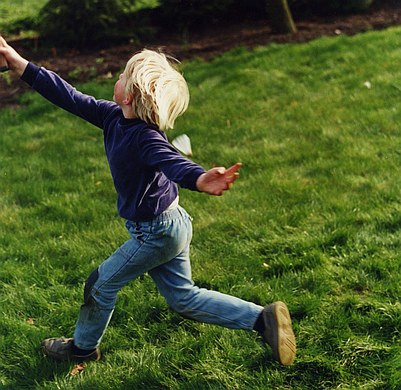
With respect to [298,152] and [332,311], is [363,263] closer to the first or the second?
[332,311]

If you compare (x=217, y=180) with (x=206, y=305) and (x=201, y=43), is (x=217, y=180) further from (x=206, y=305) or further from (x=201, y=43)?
(x=201, y=43)

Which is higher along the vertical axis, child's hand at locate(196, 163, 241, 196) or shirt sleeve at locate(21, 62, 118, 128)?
shirt sleeve at locate(21, 62, 118, 128)

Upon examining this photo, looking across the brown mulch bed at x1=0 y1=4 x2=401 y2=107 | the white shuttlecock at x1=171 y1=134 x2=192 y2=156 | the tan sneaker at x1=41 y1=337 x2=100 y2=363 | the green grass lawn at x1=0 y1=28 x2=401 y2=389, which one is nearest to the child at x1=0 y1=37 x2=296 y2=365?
the tan sneaker at x1=41 y1=337 x2=100 y2=363

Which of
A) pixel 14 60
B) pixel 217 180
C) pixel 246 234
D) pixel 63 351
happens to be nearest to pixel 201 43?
pixel 246 234

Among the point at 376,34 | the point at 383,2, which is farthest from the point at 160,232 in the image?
the point at 383,2

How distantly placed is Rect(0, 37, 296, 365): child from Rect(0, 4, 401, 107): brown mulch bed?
471 cm

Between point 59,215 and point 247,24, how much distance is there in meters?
5.76

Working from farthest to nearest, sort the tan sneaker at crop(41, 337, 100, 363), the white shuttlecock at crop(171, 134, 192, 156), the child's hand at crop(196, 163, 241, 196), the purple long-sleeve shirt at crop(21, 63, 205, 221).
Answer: the white shuttlecock at crop(171, 134, 192, 156), the tan sneaker at crop(41, 337, 100, 363), the purple long-sleeve shirt at crop(21, 63, 205, 221), the child's hand at crop(196, 163, 241, 196)

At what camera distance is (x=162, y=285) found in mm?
3059

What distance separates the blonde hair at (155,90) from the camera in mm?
2592

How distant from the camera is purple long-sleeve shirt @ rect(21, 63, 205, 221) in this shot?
102 inches

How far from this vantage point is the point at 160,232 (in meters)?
2.81

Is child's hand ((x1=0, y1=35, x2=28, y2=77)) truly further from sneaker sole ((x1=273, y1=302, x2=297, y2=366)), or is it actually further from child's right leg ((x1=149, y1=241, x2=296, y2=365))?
sneaker sole ((x1=273, y1=302, x2=297, y2=366))

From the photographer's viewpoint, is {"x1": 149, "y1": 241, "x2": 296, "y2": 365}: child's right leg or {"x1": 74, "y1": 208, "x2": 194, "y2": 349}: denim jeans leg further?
{"x1": 149, "y1": 241, "x2": 296, "y2": 365}: child's right leg
